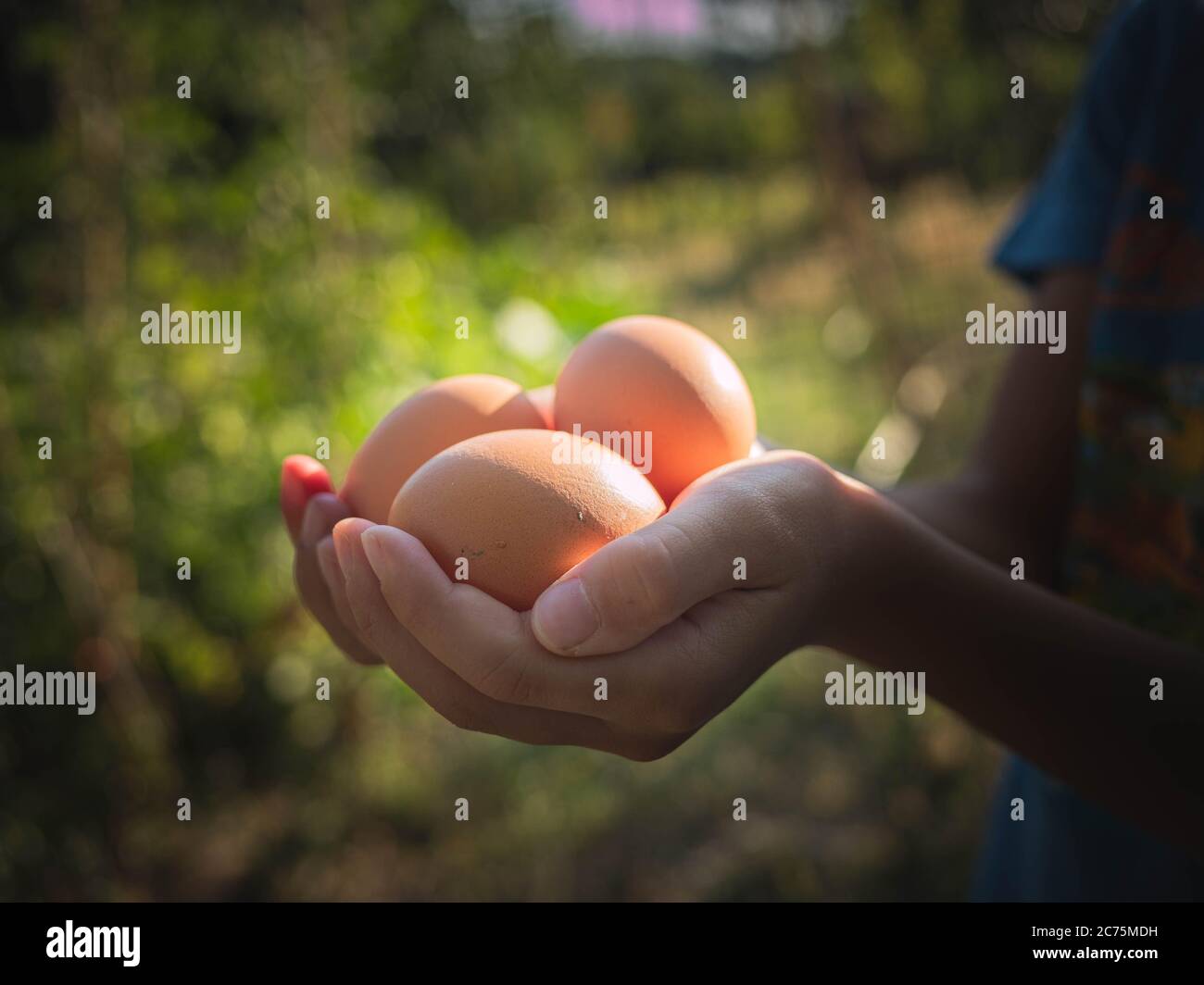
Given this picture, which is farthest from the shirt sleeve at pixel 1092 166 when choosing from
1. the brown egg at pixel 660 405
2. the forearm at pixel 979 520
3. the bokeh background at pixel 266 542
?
the bokeh background at pixel 266 542

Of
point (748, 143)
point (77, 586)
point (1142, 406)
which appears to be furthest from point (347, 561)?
point (748, 143)

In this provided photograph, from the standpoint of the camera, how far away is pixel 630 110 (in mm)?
6414

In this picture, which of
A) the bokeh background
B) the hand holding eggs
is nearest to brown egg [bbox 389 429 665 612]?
the hand holding eggs

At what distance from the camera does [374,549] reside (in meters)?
0.67

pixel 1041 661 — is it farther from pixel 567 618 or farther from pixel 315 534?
pixel 315 534

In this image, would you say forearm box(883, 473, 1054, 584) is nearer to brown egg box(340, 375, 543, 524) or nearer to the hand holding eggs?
the hand holding eggs

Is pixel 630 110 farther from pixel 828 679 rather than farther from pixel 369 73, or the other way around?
pixel 828 679

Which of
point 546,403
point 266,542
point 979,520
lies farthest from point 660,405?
point 266,542

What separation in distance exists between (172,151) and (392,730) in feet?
4.67

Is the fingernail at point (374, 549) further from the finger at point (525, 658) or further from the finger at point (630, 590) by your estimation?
the finger at point (630, 590)

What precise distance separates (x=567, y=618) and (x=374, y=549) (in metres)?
0.15

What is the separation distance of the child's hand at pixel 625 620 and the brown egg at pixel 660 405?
0.16m

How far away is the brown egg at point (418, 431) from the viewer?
0.88 meters
